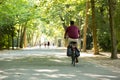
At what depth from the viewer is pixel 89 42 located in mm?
46156

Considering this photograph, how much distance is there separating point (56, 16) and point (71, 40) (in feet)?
136

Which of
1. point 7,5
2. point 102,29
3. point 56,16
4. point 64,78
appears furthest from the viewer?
point 56,16

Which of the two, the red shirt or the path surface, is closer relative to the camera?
the path surface

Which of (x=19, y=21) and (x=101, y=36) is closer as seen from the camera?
(x=101, y=36)

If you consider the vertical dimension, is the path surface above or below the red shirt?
below

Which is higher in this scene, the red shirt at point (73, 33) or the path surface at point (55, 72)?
the red shirt at point (73, 33)

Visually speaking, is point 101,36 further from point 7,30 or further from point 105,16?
point 7,30

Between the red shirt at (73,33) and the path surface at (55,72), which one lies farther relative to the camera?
the red shirt at (73,33)

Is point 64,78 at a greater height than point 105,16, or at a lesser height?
lesser

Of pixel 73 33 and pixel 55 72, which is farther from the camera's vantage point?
pixel 73 33

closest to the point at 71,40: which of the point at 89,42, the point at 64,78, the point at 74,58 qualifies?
the point at 74,58

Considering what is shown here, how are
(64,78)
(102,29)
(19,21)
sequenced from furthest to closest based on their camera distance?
(19,21)
(102,29)
(64,78)

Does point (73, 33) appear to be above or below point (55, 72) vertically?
above

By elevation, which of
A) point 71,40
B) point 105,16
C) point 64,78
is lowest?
point 64,78
